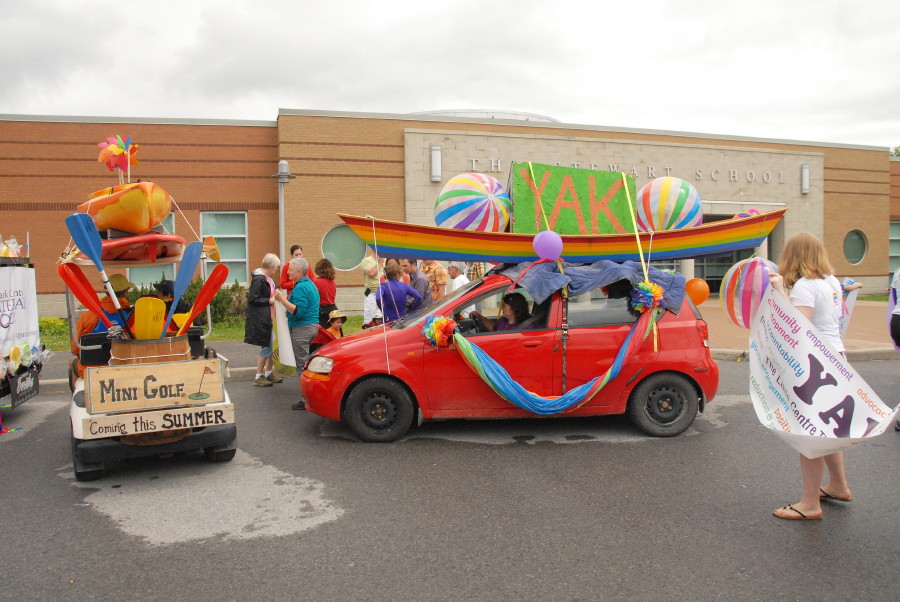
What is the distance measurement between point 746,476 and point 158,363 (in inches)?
181

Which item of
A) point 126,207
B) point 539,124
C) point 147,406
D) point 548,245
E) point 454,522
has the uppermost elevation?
point 539,124

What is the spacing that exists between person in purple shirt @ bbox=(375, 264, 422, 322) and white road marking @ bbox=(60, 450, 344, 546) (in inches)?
107

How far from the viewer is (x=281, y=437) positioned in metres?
6.22

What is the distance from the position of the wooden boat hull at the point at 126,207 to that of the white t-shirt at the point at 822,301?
4912 mm

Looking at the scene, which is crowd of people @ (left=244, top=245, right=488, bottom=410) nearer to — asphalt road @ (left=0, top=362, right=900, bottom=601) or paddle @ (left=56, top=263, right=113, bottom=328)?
asphalt road @ (left=0, top=362, right=900, bottom=601)

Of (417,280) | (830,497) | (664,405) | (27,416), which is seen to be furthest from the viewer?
(417,280)

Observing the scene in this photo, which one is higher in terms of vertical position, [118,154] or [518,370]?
[118,154]

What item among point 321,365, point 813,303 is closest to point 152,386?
point 321,365

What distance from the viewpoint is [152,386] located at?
4.86m

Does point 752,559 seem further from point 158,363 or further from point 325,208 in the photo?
point 325,208

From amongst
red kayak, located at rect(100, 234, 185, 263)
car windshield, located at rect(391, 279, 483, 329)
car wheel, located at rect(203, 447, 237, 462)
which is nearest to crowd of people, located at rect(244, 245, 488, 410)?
car windshield, located at rect(391, 279, 483, 329)

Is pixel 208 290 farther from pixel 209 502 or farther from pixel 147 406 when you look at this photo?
pixel 209 502

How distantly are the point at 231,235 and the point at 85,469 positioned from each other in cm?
1345

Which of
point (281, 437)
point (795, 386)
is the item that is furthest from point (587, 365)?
point (281, 437)
